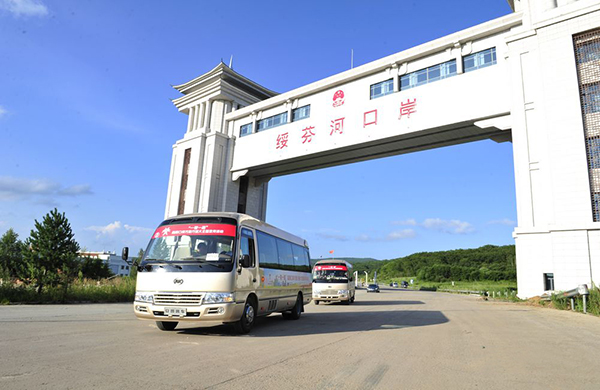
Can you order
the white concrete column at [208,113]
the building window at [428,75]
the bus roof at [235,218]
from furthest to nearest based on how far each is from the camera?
the white concrete column at [208,113] < the building window at [428,75] < the bus roof at [235,218]

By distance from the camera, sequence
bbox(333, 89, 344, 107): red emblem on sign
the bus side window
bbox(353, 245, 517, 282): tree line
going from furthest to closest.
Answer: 1. bbox(353, 245, 517, 282): tree line
2. bbox(333, 89, 344, 107): red emblem on sign
3. the bus side window

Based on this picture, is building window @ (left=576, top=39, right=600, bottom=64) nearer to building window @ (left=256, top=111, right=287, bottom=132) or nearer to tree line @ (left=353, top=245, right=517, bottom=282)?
building window @ (left=256, top=111, right=287, bottom=132)

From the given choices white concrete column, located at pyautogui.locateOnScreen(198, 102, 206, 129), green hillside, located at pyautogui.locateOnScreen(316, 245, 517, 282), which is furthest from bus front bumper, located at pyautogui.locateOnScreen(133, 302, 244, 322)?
green hillside, located at pyautogui.locateOnScreen(316, 245, 517, 282)

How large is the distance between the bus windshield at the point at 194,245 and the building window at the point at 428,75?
19.7m

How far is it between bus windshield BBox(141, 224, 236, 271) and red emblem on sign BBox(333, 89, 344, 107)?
2098 centimetres

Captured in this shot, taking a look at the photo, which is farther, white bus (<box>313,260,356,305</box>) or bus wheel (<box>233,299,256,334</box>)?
white bus (<box>313,260,356,305</box>)

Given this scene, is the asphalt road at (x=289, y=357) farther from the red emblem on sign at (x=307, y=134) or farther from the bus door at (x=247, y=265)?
the red emblem on sign at (x=307, y=134)

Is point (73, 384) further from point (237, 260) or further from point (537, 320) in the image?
point (537, 320)

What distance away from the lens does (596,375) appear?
502cm

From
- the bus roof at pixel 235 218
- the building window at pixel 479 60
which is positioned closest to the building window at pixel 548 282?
the building window at pixel 479 60

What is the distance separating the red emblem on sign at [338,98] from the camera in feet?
90.6

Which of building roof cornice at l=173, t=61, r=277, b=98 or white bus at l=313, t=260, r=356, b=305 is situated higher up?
building roof cornice at l=173, t=61, r=277, b=98

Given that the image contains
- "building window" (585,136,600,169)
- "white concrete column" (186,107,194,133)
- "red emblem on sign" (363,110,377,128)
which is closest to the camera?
"building window" (585,136,600,169)

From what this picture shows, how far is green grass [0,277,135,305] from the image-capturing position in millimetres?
15000
